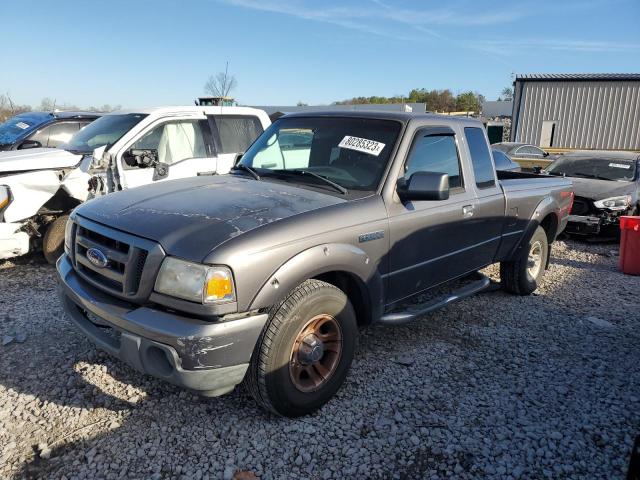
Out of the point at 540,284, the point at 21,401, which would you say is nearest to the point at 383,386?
the point at 21,401

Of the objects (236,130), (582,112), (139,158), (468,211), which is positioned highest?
(582,112)

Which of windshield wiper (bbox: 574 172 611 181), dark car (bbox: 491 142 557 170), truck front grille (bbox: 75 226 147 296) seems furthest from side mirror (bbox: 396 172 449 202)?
dark car (bbox: 491 142 557 170)

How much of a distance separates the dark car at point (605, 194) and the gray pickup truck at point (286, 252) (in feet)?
15.6

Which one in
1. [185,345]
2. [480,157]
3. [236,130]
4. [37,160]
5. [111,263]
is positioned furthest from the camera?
[236,130]

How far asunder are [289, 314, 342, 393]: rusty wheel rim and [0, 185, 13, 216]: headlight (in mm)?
4341

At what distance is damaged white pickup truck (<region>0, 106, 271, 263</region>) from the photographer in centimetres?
555

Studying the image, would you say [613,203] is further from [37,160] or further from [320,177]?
[37,160]

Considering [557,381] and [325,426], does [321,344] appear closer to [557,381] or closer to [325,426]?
[325,426]

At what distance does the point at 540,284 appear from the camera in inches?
242

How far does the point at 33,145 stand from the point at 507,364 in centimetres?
840

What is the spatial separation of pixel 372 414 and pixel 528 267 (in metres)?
3.29

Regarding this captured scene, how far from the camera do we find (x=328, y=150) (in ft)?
12.5

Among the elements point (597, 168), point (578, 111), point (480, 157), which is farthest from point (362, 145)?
point (578, 111)

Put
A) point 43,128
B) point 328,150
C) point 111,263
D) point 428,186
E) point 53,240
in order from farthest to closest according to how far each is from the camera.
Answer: point 43,128, point 53,240, point 328,150, point 428,186, point 111,263
